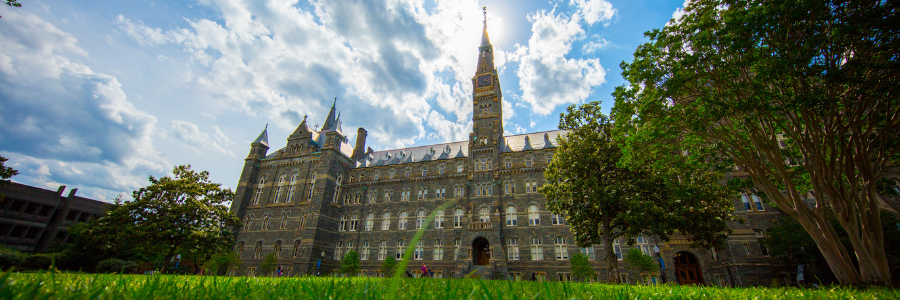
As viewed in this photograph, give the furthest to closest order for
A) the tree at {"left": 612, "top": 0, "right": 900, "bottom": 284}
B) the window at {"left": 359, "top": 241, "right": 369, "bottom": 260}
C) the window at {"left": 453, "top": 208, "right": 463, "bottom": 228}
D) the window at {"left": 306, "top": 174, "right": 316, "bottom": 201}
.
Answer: the window at {"left": 306, "top": 174, "right": 316, "bottom": 201}
the window at {"left": 359, "top": 241, "right": 369, "bottom": 260}
the window at {"left": 453, "top": 208, "right": 463, "bottom": 228}
the tree at {"left": 612, "top": 0, "right": 900, "bottom": 284}

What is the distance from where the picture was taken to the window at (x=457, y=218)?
3453 cm

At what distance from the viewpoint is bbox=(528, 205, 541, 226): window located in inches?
1260

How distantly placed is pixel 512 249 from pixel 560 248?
13.7ft

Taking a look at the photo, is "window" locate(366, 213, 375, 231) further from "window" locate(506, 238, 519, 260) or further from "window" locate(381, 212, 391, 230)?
"window" locate(506, 238, 519, 260)

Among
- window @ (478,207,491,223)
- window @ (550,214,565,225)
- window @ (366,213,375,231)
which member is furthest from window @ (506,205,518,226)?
window @ (366,213,375,231)

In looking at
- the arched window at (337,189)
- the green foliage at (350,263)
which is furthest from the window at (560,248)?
the arched window at (337,189)

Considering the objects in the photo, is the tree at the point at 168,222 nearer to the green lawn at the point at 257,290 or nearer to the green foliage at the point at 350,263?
the green foliage at the point at 350,263

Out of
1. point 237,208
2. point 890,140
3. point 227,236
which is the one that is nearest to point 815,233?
point 890,140

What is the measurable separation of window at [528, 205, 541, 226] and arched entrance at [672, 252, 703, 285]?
10.6 metres

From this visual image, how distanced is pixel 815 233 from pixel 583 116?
10738 mm

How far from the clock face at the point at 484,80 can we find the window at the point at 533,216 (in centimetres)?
1538

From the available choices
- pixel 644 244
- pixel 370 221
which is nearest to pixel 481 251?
pixel 370 221

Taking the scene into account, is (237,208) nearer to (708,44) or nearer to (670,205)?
(670,205)

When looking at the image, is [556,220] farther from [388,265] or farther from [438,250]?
[388,265]
